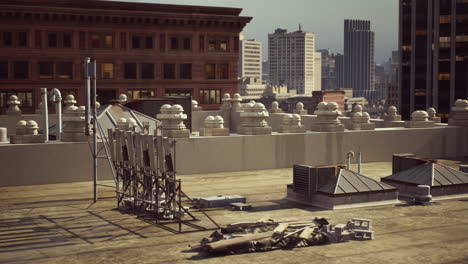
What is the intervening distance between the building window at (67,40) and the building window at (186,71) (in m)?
15.0

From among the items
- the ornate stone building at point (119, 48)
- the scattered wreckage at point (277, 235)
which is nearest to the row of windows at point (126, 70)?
the ornate stone building at point (119, 48)

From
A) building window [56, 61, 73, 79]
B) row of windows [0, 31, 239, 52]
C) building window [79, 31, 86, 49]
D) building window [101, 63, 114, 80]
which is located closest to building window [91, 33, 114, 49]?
row of windows [0, 31, 239, 52]

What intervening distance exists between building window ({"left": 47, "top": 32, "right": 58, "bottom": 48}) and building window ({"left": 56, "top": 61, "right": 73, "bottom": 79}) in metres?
2.38

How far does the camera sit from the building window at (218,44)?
93.4 metres

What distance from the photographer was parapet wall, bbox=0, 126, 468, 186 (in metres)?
30.1

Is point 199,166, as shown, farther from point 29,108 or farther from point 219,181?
point 29,108

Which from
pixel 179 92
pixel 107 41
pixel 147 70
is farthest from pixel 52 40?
pixel 179 92

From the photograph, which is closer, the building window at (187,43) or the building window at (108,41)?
the building window at (108,41)

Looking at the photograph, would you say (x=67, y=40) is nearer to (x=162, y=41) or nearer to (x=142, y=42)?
(x=142, y=42)

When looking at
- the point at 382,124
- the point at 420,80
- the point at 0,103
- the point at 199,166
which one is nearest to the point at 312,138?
the point at 199,166

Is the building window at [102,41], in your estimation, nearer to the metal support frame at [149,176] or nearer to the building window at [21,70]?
the building window at [21,70]

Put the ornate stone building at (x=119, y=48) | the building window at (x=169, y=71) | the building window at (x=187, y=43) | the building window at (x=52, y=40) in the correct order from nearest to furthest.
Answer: the ornate stone building at (x=119, y=48)
the building window at (x=52, y=40)
the building window at (x=169, y=71)
the building window at (x=187, y=43)

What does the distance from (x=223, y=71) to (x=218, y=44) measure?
12.3 feet

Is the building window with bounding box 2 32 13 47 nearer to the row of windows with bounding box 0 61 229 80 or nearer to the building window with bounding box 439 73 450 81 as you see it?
the row of windows with bounding box 0 61 229 80
